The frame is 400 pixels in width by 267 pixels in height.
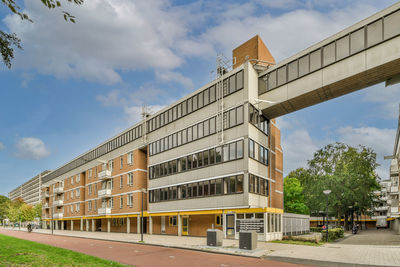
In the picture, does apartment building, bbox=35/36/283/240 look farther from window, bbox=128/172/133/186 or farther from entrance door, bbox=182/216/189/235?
window, bbox=128/172/133/186

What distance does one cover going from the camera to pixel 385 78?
75.2 ft

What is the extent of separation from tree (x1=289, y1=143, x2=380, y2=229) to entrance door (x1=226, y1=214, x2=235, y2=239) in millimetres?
30474

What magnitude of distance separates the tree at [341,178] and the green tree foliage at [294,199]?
6.73 metres

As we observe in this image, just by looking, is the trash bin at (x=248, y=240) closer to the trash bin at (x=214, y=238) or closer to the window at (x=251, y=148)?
the trash bin at (x=214, y=238)

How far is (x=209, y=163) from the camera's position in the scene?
104 ft

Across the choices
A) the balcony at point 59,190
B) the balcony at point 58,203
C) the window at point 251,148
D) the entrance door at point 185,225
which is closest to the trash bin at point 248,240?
the window at point 251,148

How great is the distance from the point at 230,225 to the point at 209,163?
5.90 metres

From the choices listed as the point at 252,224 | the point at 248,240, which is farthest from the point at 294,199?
the point at 248,240

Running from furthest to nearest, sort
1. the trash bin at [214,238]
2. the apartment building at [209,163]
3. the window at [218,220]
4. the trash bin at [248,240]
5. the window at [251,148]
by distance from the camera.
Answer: the window at [218,220] < the apartment building at [209,163] < the window at [251,148] < the trash bin at [214,238] < the trash bin at [248,240]

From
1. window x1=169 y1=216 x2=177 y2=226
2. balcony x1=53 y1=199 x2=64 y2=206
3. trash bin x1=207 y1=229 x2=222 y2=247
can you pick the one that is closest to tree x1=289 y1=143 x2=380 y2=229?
window x1=169 y1=216 x2=177 y2=226

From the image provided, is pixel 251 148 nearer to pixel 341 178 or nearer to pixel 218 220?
pixel 218 220

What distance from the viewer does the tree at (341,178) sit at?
54.7 metres

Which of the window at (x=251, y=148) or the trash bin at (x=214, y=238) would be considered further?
the window at (x=251, y=148)

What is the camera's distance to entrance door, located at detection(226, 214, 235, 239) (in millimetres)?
29455
